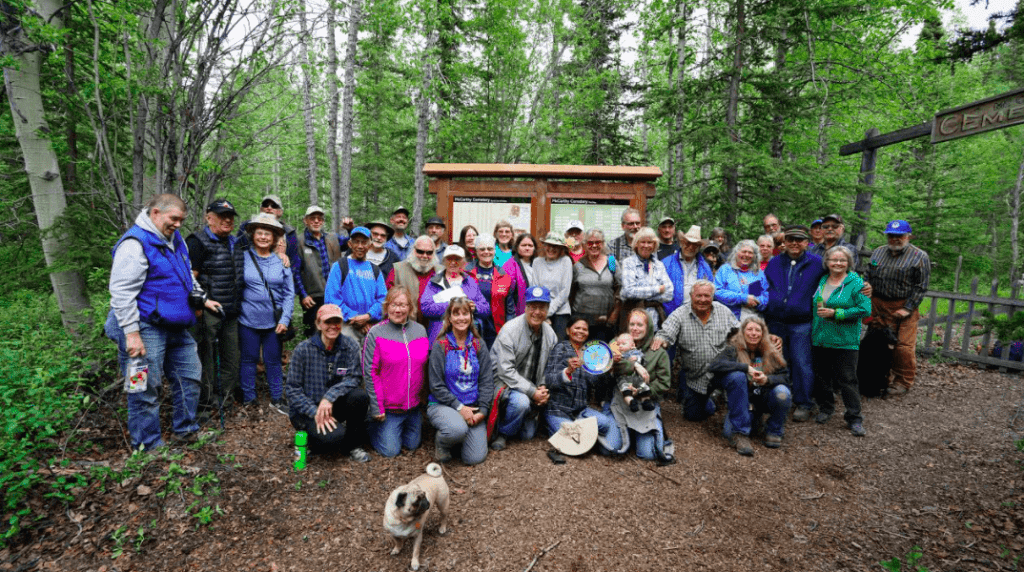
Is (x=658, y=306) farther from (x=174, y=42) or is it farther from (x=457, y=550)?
(x=174, y=42)

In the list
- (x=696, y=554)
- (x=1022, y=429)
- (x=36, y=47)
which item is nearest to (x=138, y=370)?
(x=36, y=47)

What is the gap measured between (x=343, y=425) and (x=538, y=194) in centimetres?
425

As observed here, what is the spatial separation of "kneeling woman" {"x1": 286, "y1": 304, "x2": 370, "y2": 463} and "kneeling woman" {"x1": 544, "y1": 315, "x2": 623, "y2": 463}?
5.97 feet

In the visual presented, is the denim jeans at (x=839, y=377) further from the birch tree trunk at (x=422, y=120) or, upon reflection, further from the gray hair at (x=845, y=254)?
the birch tree trunk at (x=422, y=120)

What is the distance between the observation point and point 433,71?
39.0 ft

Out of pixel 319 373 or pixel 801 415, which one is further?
pixel 801 415

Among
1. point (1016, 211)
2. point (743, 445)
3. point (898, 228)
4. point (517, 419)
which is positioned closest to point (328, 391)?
point (517, 419)

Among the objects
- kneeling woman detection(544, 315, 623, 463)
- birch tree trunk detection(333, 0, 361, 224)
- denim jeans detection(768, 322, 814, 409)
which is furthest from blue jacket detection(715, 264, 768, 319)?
birch tree trunk detection(333, 0, 361, 224)

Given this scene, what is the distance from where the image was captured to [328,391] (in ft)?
13.5

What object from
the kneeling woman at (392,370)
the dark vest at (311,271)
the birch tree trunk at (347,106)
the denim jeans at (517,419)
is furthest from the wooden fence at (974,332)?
the birch tree trunk at (347,106)

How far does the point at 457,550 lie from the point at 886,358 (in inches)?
239

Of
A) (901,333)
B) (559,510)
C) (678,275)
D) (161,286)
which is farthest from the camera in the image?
(901,333)

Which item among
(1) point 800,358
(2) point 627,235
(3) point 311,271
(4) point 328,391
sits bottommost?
(4) point 328,391

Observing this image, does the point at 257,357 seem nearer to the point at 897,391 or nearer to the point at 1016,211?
the point at 897,391
